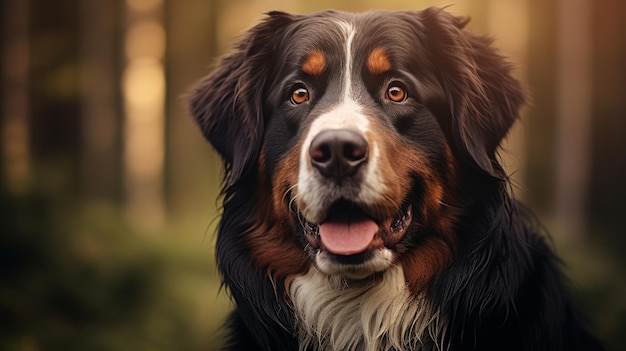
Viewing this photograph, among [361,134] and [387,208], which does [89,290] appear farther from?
[361,134]

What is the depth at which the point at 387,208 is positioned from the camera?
3289mm

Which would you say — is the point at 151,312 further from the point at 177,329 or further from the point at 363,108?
the point at 363,108

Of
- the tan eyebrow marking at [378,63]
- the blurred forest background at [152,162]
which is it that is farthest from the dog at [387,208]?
the blurred forest background at [152,162]

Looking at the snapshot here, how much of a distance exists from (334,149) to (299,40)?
86cm

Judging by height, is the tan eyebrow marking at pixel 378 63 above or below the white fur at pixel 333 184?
above

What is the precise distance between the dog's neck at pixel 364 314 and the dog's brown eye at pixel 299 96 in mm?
785

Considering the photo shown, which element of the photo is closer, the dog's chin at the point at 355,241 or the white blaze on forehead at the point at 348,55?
the dog's chin at the point at 355,241

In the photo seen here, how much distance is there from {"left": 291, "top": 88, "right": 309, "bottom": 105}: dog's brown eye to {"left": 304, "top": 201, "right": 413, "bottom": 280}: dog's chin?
1.97 ft

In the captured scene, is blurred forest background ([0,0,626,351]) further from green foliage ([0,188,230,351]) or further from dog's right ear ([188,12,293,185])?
dog's right ear ([188,12,293,185])

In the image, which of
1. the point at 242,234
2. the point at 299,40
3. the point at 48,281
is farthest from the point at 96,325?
the point at 299,40

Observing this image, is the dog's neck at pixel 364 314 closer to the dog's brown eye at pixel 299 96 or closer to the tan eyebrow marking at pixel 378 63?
the dog's brown eye at pixel 299 96

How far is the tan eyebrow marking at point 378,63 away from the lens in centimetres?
356

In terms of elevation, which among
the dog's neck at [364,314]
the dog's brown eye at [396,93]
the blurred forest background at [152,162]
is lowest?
the blurred forest background at [152,162]

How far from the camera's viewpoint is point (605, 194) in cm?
1426
